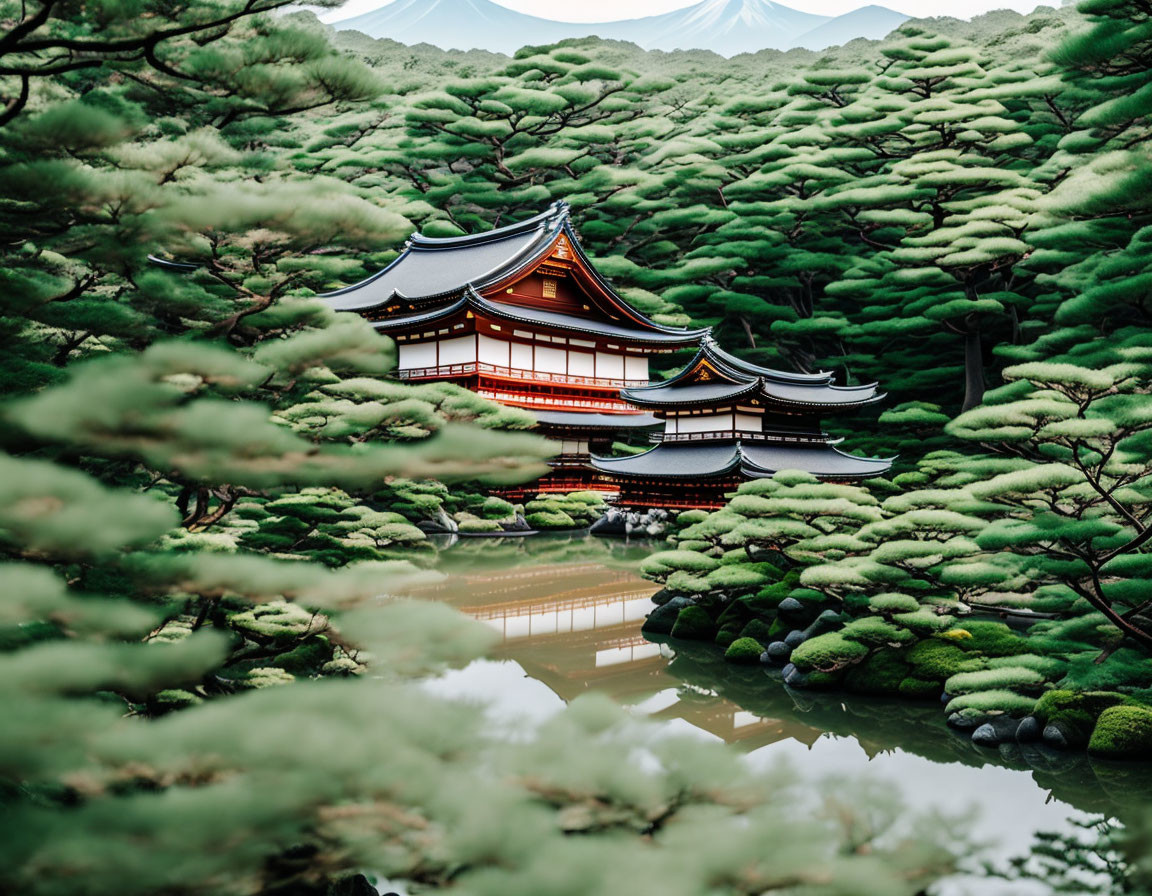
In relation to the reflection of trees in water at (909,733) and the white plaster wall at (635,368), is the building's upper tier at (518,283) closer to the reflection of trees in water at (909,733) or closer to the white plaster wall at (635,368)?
the white plaster wall at (635,368)

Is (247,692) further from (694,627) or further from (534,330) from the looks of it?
(534,330)

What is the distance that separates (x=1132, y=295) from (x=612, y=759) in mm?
6704

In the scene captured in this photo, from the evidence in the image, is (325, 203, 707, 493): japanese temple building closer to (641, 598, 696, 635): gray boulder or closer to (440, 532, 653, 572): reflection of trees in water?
(440, 532, 653, 572): reflection of trees in water

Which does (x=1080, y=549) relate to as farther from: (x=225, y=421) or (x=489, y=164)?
(x=489, y=164)

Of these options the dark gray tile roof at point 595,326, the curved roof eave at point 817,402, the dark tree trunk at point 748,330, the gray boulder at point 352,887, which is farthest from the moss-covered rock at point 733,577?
the dark tree trunk at point 748,330

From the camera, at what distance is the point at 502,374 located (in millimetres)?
21109

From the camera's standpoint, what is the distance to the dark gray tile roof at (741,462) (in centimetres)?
1578

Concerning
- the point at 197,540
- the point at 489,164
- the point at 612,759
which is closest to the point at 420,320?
the point at 489,164

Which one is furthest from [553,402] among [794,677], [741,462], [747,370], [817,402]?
[794,677]

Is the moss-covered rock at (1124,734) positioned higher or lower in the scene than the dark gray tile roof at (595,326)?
lower

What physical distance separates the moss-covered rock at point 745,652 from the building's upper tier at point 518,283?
1304 centimetres

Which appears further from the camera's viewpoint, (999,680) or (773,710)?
(773,710)

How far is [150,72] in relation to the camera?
15.0 feet

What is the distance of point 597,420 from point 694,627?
1201 centimetres
